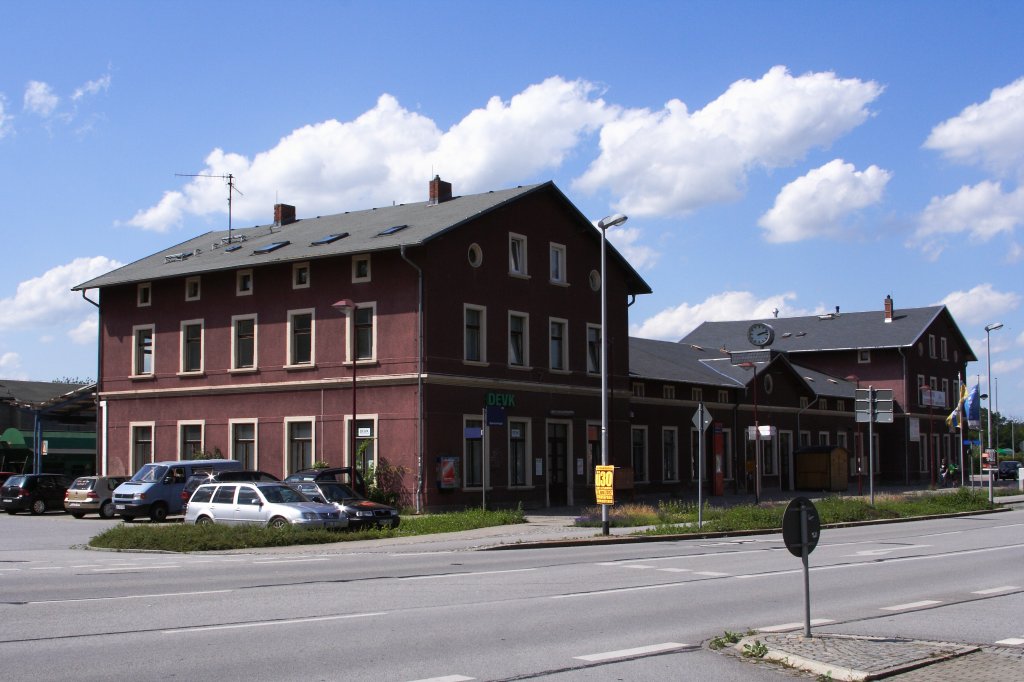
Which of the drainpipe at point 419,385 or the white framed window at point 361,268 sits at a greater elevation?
the white framed window at point 361,268

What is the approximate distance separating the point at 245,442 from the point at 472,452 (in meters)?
8.65

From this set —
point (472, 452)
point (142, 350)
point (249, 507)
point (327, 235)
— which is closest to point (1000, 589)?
point (249, 507)

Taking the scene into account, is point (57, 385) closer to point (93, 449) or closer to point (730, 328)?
point (93, 449)

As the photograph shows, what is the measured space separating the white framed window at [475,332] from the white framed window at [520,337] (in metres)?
1.58

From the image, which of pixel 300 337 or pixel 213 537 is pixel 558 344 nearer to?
pixel 300 337

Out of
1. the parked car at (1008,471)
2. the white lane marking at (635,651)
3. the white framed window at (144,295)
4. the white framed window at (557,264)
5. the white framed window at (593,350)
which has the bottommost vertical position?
the parked car at (1008,471)

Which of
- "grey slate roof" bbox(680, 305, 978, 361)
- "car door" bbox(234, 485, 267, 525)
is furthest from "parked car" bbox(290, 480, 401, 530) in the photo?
"grey slate roof" bbox(680, 305, 978, 361)

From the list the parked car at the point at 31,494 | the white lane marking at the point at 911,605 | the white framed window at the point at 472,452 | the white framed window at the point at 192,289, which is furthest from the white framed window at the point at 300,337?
the white lane marking at the point at 911,605

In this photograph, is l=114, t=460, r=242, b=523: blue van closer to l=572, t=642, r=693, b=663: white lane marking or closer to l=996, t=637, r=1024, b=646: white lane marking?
l=572, t=642, r=693, b=663: white lane marking

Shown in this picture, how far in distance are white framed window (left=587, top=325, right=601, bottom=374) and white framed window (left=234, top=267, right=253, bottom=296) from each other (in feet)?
41.4

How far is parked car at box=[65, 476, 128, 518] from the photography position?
119ft

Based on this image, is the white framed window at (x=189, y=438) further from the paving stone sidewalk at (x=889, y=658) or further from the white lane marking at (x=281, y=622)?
the paving stone sidewalk at (x=889, y=658)

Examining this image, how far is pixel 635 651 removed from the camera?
10336mm

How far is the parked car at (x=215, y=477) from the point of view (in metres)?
32.8
